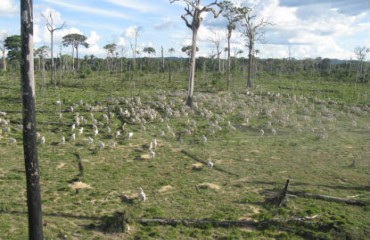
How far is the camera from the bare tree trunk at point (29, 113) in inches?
284

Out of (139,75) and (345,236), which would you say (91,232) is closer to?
(345,236)

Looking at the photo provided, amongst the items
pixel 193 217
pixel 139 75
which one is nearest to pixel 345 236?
pixel 193 217

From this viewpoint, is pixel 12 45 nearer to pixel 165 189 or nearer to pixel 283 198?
pixel 165 189

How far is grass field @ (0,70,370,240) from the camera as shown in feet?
33.5

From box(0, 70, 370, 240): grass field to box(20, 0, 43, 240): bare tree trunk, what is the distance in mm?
2050

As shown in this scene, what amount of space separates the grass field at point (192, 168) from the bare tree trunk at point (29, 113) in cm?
205

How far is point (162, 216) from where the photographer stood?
10641 millimetres

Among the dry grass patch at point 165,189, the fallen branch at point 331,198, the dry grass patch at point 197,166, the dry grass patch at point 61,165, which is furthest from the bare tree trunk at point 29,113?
the dry grass patch at point 197,166

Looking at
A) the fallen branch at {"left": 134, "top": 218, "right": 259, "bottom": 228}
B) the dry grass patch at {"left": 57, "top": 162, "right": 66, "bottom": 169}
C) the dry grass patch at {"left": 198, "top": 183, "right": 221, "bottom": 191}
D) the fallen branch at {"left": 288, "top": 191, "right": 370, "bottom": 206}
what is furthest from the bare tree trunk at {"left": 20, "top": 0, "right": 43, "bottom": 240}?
the fallen branch at {"left": 288, "top": 191, "right": 370, "bottom": 206}

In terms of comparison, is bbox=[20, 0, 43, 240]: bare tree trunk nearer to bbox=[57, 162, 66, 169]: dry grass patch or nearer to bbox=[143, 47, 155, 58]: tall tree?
bbox=[57, 162, 66, 169]: dry grass patch

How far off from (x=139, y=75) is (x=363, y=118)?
30.1m

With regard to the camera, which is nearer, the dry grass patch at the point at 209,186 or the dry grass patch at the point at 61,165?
the dry grass patch at the point at 209,186

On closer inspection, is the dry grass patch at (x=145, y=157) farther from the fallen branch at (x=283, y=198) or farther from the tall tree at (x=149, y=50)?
the tall tree at (x=149, y=50)

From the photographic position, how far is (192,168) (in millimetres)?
15109
